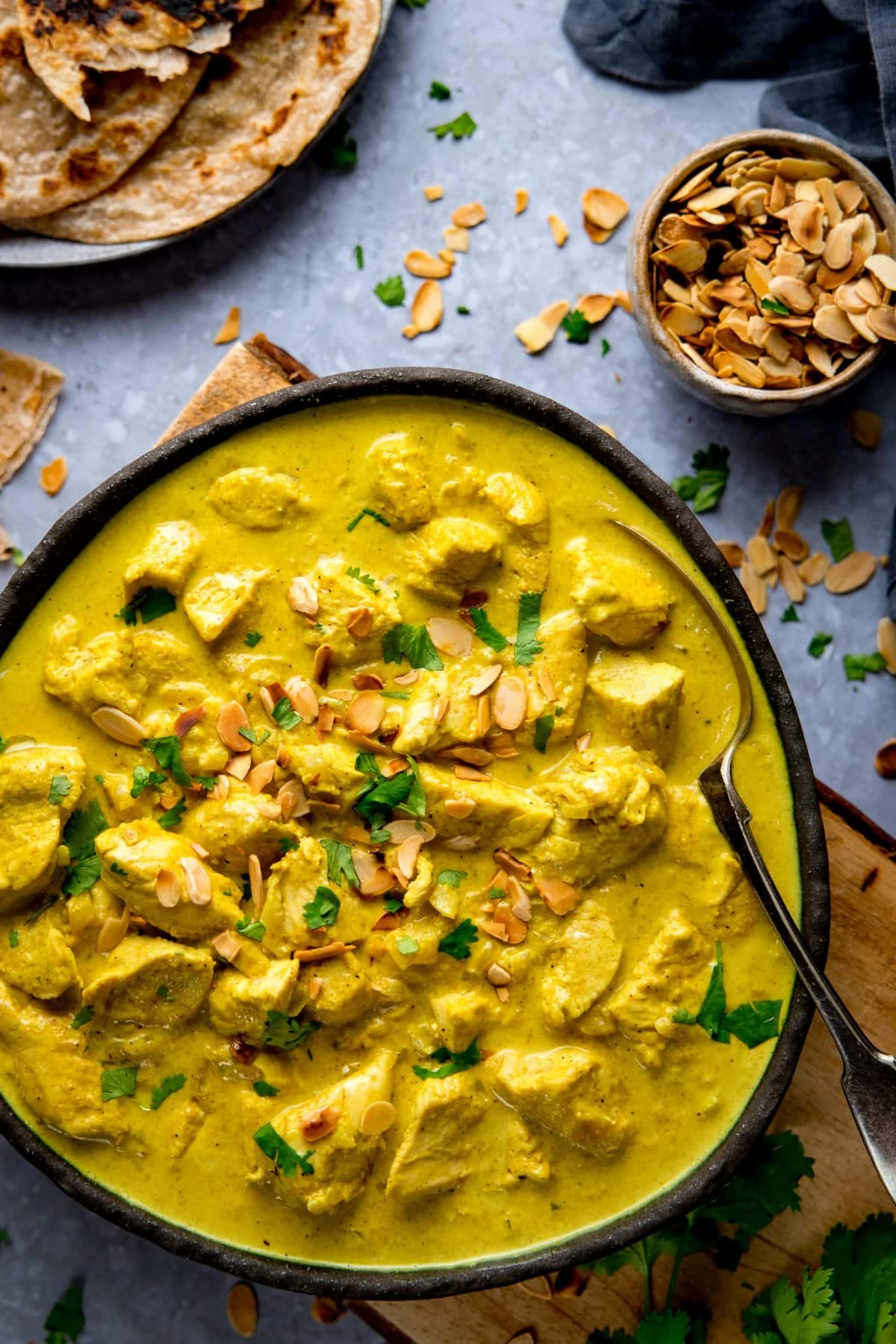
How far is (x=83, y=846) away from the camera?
3.27m

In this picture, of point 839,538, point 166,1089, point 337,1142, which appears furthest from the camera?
point 839,538

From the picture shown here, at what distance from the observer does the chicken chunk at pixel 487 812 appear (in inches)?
126

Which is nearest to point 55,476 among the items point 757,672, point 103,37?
point 103,37

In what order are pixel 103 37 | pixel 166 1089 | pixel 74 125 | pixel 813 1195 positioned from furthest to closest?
pixel 74 125 < pixel 103 37 < pixel 813 1195 < pixel 166 1089

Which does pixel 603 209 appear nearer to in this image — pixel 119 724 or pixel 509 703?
pixel 509 703

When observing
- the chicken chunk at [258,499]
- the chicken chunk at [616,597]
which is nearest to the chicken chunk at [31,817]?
the chicken chunk at [258,499]

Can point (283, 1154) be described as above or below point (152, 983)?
below

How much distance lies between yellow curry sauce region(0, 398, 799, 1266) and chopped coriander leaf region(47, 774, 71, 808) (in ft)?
0.06

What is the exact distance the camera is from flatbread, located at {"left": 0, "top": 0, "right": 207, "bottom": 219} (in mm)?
3939

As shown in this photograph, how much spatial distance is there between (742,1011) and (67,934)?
5.63 feet

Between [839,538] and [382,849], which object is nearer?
[382,849]

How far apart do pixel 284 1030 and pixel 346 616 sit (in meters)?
1.03

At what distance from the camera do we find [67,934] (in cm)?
328

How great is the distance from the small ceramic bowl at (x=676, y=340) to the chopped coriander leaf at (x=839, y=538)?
459 mm
